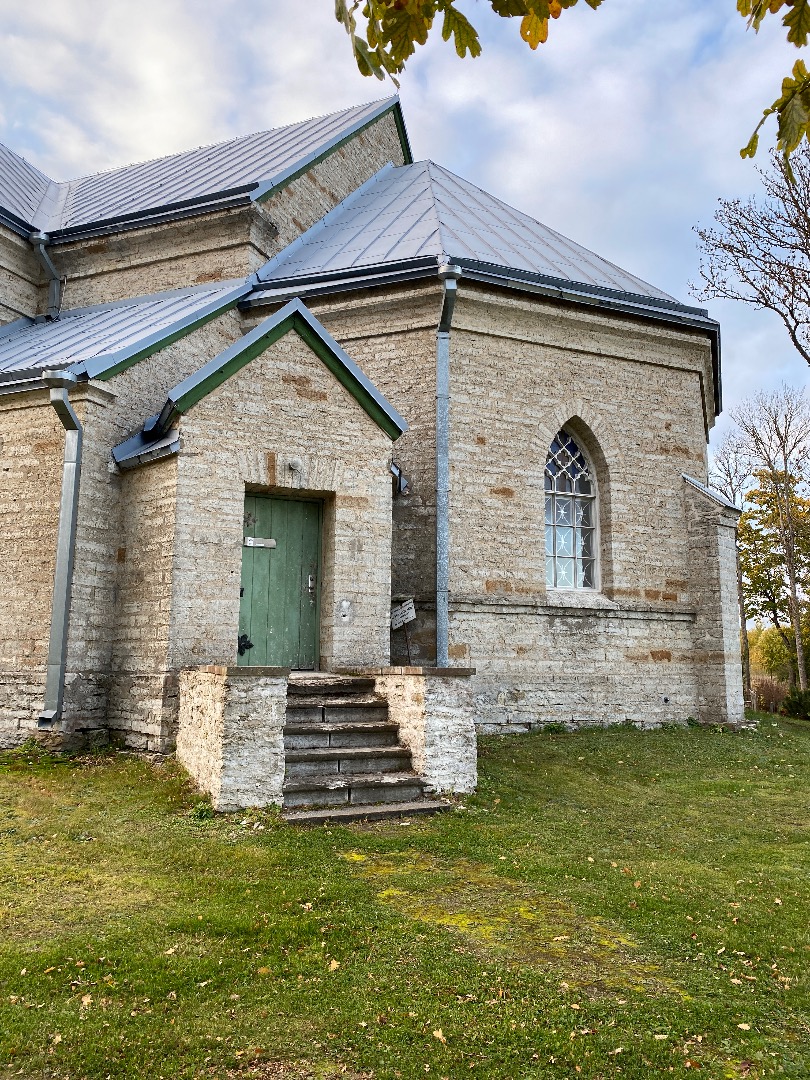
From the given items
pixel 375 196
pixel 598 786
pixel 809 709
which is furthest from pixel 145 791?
pixel 809 709

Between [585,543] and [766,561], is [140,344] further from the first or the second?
[766,561]

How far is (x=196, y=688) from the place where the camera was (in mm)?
7285

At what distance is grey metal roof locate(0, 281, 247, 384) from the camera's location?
30.7ft

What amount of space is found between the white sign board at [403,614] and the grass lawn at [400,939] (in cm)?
325

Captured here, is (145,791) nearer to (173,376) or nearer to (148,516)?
(148,516)

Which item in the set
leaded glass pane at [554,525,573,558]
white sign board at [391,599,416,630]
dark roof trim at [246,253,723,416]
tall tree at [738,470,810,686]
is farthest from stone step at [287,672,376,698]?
tall tree at [738,470,810,686]

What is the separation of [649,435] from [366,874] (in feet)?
29.5

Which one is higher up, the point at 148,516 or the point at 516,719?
the point at 148,516

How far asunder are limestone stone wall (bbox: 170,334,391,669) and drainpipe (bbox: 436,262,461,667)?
124 cm

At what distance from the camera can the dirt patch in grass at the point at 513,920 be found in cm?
396

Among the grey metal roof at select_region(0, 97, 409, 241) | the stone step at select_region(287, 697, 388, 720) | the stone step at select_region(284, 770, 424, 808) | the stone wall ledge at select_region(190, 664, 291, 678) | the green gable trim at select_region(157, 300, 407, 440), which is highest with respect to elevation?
the grey metal roof at select_region(0, 97, 409, 241)

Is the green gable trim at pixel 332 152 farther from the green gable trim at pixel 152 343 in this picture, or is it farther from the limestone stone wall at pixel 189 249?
the green gable trim at pixel 152 343

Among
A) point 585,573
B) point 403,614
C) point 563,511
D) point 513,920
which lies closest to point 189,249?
point 403,614

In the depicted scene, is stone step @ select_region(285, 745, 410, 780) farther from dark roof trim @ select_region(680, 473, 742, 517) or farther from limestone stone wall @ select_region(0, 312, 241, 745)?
dark roof trim @ select_region(680, 473, 742, 517)
